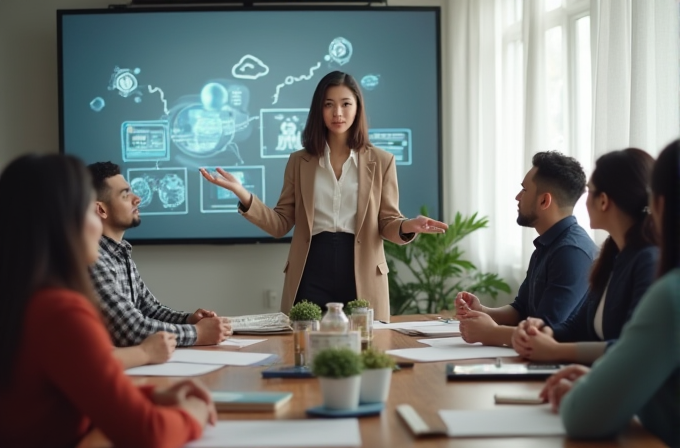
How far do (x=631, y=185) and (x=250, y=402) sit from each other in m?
1.13

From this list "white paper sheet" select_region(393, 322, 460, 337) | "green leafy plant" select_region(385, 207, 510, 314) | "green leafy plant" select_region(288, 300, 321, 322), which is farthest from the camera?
"green leafy plant" select_region(385, 207, 510, 314)

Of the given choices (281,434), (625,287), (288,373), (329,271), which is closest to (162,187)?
(329,271)

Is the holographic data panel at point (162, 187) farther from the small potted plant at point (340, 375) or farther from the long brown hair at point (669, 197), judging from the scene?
the long brown hair at point (669, 197)

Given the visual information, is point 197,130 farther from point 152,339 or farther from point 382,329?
point 152,339

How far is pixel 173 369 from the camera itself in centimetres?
227

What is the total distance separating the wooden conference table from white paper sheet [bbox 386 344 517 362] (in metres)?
0.08

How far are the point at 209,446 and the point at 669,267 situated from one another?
0.86 m

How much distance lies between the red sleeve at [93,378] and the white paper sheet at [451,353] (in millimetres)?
1077

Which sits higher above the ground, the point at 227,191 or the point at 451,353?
the point at 227,191

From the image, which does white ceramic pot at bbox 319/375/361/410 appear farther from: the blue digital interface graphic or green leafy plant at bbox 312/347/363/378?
the blue digital interface graphic

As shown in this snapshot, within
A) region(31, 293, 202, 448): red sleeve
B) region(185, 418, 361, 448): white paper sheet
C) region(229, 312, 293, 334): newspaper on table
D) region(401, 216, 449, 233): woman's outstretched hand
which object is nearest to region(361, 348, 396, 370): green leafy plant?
region(185, 418, 361, 448): white paper sheet

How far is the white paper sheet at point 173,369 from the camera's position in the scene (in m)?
2.21

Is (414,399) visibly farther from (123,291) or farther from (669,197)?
(123,291)

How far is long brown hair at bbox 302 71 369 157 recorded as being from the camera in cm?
382
